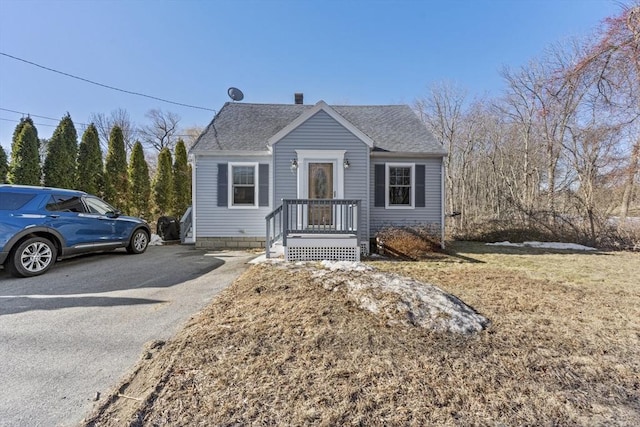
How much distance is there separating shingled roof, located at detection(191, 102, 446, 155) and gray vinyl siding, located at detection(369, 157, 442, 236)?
0.36 m

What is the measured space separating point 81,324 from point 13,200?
12.0 feet

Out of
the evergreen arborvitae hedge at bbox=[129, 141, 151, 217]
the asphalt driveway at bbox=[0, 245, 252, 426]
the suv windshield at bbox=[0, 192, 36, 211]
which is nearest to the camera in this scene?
the asphalt driveway at bbox=[0, 245, 252, 426]

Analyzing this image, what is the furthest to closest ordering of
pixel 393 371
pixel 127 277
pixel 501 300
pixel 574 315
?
pixel 127 277 → pixel 501 300 → pixel 574 315 → pixel 393 371

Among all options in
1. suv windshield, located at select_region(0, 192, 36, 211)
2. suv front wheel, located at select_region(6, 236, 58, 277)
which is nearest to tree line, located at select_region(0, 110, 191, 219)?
suv windshield, located at select_region(0, 192, 36, 211)

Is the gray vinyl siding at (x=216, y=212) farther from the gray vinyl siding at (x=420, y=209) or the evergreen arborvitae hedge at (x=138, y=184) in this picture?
the evergreen arborvitae hedge at (x=138, y=184)

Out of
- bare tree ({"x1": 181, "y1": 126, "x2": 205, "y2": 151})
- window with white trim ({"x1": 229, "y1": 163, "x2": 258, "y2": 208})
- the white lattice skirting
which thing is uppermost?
bare tree ({"x1": 181, "y1": 126, "x2": 205, "y2": 151})

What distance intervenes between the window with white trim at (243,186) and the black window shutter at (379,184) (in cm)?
374

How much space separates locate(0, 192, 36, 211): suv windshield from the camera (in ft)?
16.4

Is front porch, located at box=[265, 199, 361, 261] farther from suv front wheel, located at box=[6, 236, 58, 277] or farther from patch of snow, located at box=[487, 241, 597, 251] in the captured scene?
patch of snow, located at box=[487, 241, 597, 251]

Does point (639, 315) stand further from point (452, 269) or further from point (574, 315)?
point (452, 269)

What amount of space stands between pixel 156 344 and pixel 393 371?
85.5 inches

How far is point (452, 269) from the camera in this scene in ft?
19.6

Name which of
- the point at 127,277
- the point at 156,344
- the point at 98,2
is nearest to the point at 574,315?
the point at 156,344

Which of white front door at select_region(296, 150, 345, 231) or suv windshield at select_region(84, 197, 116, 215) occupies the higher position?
white front door at select_region(296, 150, 345, 231)
